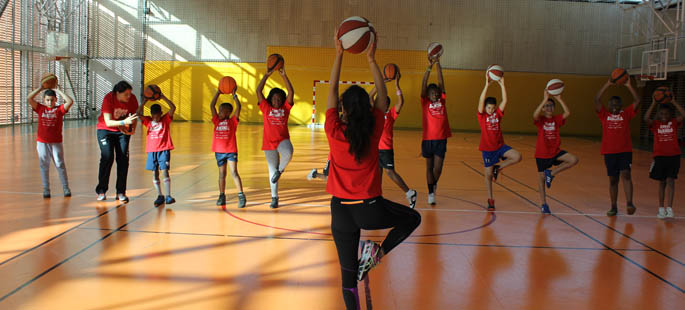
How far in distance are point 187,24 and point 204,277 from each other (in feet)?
67.0

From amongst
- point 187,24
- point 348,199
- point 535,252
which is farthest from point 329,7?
point 348,199

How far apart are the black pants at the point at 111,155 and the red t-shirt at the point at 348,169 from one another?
425 centimetres

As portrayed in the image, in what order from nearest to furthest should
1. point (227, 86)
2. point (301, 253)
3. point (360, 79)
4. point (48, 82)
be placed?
point (301, 253) → point (227, 86) → point (48, 82) → point (360, 79)

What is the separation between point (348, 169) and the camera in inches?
117

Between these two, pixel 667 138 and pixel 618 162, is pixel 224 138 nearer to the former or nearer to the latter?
pixel 618 162

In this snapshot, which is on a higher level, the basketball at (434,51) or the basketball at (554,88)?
the basketball at (434,51)

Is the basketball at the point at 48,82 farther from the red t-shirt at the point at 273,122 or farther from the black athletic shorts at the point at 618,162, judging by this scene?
the black athletic shorts at the point at 618,162

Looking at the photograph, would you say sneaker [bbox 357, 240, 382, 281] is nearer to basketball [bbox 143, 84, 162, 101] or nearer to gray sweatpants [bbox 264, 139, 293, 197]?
gray sweatpants [bbox 264, 139, 293, 197]

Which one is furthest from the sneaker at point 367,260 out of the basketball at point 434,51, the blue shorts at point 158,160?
the basketball at point 434,51

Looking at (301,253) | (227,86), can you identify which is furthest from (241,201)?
(301,253)

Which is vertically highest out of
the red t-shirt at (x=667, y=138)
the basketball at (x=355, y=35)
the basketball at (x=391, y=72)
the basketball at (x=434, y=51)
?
the basketball at (x=434, y=51)

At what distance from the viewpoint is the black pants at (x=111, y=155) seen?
6344mm

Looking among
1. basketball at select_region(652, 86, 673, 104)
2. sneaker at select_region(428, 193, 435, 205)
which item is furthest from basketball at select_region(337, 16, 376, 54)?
basketball at select_region(652, 86, 673, 104)

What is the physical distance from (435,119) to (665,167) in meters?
2.79
